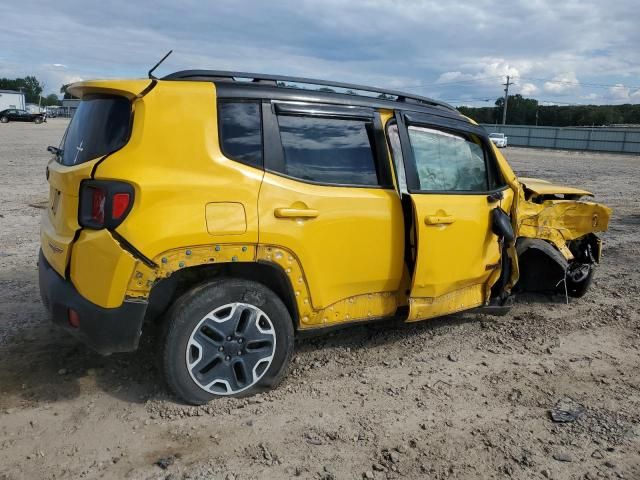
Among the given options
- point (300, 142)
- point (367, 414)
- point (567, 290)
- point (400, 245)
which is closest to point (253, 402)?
point (367, 414)

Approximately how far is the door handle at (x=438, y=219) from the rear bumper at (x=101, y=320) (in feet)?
6.12

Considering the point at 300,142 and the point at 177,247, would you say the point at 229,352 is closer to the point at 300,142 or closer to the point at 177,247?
the point at 177,247

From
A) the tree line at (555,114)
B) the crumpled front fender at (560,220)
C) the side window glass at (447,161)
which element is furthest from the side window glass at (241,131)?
the tree line at (555,114)

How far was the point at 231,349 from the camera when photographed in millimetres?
3115

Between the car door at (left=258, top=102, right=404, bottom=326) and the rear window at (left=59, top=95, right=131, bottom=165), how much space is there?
2.60 feet

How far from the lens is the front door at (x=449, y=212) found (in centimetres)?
364

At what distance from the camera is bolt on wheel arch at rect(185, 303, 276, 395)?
3041mm

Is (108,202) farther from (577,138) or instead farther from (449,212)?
(577,138)

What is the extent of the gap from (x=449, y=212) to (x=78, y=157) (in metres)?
2.41

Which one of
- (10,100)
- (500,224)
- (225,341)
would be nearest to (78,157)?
(225,341)

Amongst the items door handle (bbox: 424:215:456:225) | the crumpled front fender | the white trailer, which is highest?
the white trailer

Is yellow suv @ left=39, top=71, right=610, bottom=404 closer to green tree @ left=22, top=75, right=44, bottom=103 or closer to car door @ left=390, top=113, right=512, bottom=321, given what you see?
car door @ left=390, top=113, right=512, bottom=321

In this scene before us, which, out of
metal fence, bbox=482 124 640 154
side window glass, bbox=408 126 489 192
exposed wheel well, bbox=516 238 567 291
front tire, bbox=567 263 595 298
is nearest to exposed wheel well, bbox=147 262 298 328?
side window glass, bbox=408 126 489 192

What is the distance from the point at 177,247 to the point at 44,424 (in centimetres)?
125
